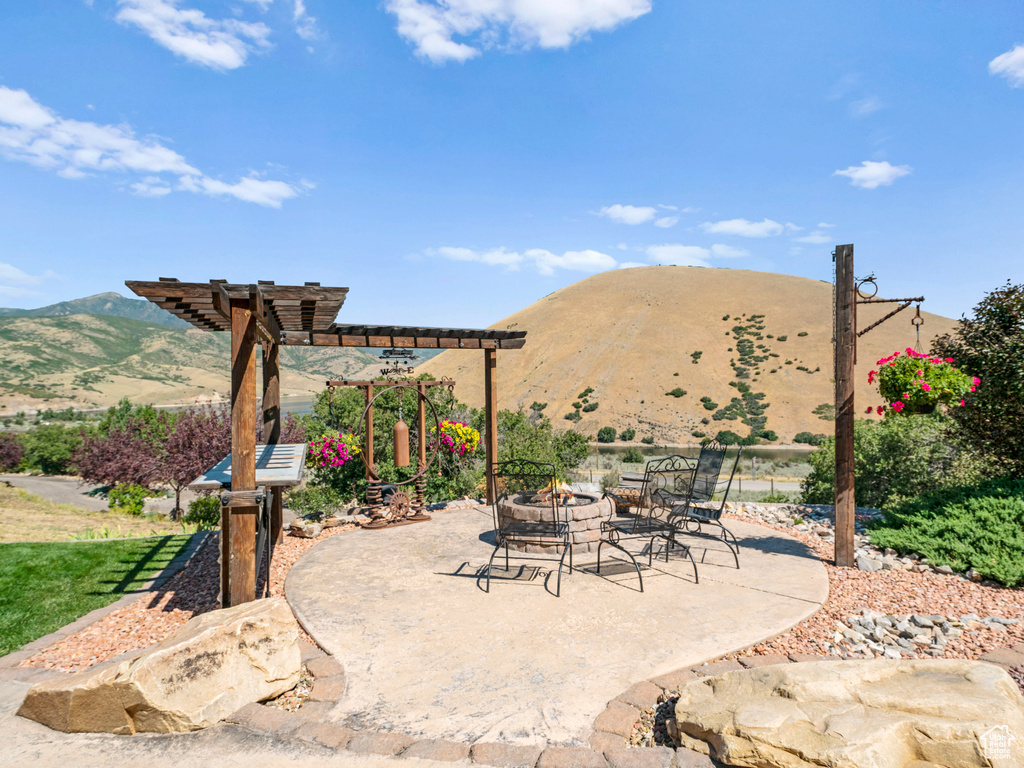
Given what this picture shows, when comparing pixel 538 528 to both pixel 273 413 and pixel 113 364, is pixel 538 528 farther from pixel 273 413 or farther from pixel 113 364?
pixel 113 364

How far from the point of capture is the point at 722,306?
6619cm

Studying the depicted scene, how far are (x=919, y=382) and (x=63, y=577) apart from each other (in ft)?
30.3

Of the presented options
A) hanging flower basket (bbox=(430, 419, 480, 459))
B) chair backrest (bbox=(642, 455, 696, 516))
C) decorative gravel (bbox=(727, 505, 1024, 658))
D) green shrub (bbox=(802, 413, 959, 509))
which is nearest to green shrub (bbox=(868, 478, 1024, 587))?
decorative gravel (bbox=(727, 505, 1024, 658))

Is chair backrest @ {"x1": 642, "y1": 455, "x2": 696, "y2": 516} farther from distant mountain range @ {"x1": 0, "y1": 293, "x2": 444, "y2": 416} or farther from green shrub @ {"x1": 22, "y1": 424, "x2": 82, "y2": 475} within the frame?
distant mountain range @ {"x1": 0, "y1": 293, "x2": 444, "y2": 416}

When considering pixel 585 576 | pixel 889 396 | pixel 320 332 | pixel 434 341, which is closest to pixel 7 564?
pixel 320 332

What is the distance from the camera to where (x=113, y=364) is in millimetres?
118500

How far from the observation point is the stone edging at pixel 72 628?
376cm

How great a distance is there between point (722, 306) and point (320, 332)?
2588 inches

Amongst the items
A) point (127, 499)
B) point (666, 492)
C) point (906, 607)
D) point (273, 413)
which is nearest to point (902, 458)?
point (666, 492)

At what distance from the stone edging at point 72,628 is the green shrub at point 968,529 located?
7.75 metres

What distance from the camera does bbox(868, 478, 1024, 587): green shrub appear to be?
513 centimetres

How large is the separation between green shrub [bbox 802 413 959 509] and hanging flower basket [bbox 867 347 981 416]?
230cm

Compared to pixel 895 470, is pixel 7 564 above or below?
below

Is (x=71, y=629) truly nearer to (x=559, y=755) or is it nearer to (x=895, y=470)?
(x=559, y=755)
